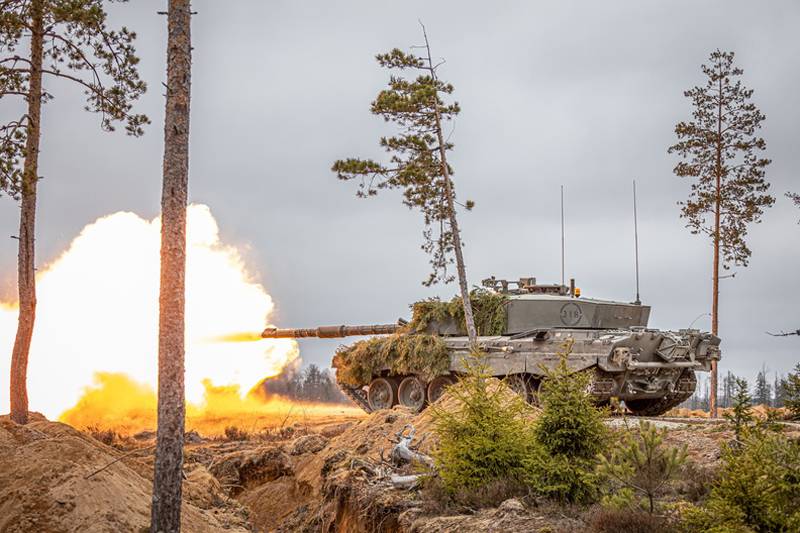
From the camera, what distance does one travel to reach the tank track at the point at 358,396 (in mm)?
24531

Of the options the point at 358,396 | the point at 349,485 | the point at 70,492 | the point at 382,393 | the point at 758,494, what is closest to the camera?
the point at 758,494

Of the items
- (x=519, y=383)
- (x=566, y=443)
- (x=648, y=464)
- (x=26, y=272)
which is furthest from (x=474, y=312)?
(x=648, y=464)

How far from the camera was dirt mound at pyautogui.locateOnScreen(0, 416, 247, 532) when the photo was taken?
9.32 meters

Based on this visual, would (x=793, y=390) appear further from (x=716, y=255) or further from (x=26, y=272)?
(x=716, y=255)

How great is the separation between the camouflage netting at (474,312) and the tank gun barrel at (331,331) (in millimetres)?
1052

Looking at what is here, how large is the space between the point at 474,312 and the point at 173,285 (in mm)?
14002

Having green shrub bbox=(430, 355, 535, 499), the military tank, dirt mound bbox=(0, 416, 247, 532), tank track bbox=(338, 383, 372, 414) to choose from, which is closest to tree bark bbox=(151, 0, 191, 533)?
dirt mound bbox=(0, 416, 247, 532)

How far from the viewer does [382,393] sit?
23719mm

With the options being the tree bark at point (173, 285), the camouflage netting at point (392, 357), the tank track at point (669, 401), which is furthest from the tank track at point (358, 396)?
the tree bark at point (173, 285)

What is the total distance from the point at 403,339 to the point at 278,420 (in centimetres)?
983

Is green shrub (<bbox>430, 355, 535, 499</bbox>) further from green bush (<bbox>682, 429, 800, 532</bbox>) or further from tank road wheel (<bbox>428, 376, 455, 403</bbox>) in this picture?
tank road wheel (<bbox>428, 376, 455, 403</bbox>)

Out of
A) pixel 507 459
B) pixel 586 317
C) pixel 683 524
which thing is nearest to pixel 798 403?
pixel 683 524

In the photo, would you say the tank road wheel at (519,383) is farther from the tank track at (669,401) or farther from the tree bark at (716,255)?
the tree bark at (716,255)

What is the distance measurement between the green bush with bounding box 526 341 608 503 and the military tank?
7.79m
